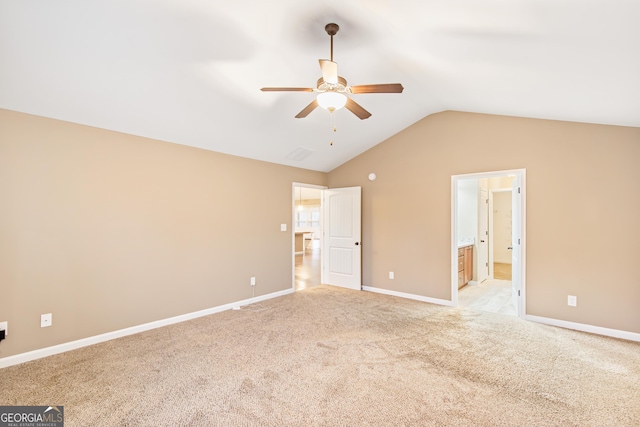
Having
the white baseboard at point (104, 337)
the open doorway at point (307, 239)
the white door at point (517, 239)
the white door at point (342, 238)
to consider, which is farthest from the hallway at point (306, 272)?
the white door at point (517, 239)

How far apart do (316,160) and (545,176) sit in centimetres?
352

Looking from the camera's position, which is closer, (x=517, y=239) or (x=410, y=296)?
(x=517, y=239)

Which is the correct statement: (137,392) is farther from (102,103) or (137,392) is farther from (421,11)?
(421,11)

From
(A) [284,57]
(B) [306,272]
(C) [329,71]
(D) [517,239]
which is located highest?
(A) [284,57]

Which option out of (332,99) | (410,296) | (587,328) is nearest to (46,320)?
(332,99)

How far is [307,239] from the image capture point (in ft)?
45.3

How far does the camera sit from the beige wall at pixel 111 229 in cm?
276

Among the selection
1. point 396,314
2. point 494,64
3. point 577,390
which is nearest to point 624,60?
point 494,64

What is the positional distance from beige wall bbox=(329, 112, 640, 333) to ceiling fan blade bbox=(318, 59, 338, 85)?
10.2ft

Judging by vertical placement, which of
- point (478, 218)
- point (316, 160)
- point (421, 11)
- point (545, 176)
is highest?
point (421, 11)

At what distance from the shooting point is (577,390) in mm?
2326

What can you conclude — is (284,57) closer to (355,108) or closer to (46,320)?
(355,108)

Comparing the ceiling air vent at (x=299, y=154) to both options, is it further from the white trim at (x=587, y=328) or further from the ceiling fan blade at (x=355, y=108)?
the white trim at (x=587, y=328)

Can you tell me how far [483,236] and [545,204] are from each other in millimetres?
2624
